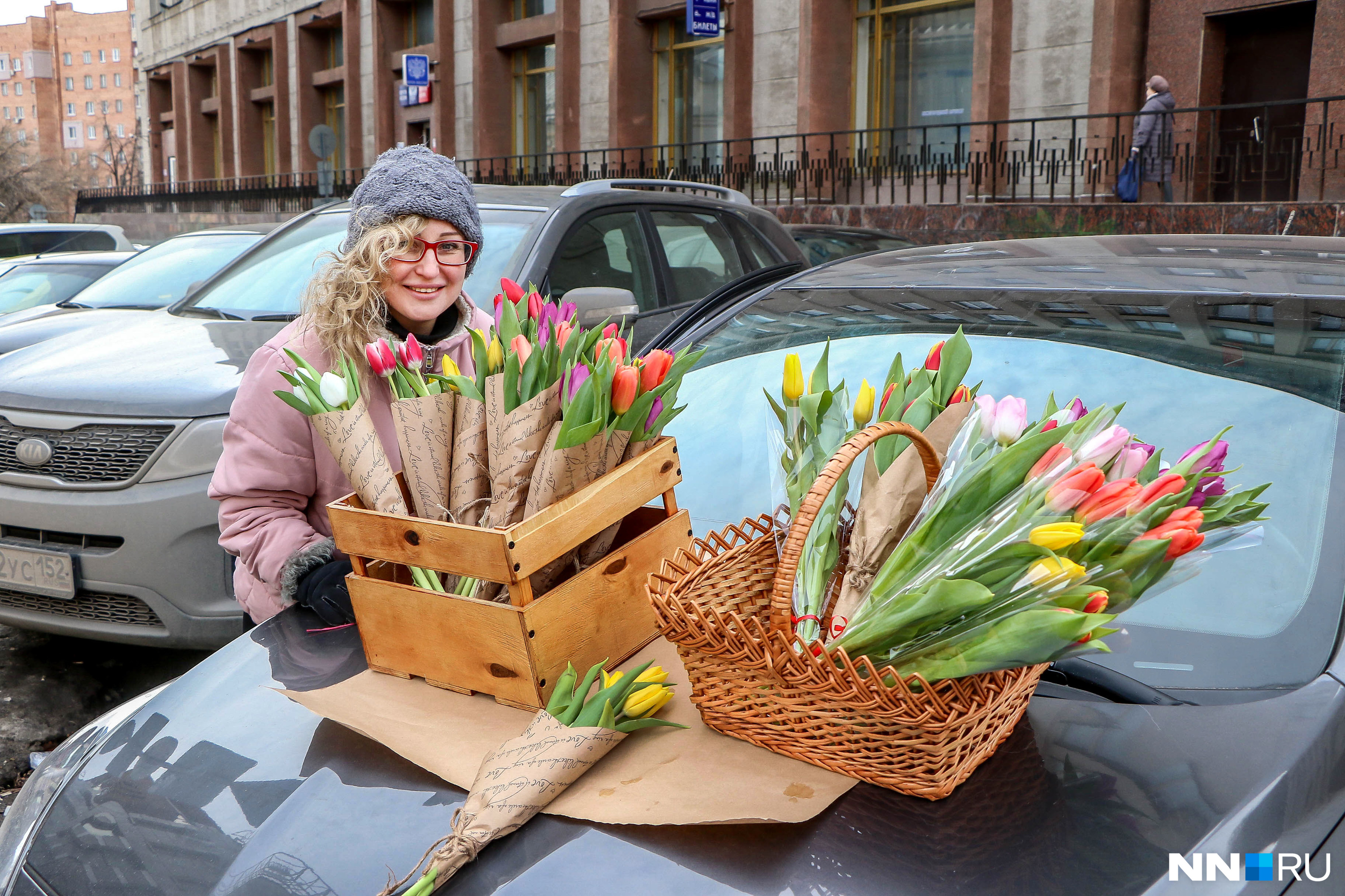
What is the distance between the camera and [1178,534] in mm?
1262

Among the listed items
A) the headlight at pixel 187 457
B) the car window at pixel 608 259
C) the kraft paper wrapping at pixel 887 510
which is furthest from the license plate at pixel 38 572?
the kraft paper wrapping at pixel 887 510

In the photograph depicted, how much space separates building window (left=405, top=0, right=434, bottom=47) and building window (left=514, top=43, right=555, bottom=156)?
3342 millimetres

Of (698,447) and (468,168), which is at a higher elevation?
(468,168)

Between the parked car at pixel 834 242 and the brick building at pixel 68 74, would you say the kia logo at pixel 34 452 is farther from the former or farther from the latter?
the brick building at pixel 68 74

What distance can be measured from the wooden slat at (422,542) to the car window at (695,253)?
4.00 meters

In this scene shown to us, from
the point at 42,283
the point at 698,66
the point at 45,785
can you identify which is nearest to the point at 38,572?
the point at 45,785

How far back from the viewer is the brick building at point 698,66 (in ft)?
44.8

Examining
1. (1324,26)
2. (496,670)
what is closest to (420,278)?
(496,670)

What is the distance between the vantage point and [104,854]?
5.28 feet

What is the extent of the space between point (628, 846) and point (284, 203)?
2809 cm

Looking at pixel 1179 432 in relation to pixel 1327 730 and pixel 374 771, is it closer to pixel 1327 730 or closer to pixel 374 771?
pixel 1327 730

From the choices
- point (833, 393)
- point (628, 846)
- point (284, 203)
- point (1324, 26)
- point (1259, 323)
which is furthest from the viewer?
point (284, 203)

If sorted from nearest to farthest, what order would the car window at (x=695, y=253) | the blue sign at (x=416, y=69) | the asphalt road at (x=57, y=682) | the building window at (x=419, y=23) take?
the asphalt road at (x=57, y=682) < the car window at (x=695, y=253) < the blue sign at (x=416, y=69) < the building window at (x=419, y=23)

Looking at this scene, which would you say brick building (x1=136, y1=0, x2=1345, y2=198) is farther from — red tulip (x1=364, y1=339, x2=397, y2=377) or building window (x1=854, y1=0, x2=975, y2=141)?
red tulip (x1=364, y1=339, x2=397, y2=377)
